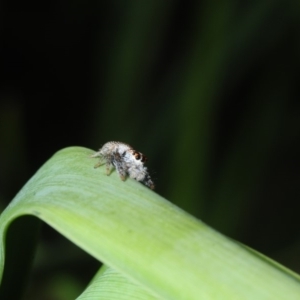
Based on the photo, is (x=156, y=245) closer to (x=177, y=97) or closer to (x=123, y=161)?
(x=123, y=161)


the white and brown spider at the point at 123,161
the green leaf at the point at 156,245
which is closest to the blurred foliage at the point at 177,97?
the white and brown spider at the point at 123,161

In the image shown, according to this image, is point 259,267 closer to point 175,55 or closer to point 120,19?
point 120,19

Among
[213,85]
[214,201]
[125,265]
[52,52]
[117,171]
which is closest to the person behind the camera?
[125,265]

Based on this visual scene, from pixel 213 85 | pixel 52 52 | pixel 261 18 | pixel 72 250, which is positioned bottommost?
pixel 72 250

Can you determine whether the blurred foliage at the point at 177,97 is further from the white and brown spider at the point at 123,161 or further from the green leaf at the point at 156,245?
the green leaf at the point at 156,245

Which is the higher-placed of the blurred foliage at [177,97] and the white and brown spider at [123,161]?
the white and brown spider at [123,161]

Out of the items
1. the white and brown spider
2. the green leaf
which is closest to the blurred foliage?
the white and brown spider

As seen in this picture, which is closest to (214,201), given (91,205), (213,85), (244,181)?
(244,181)
